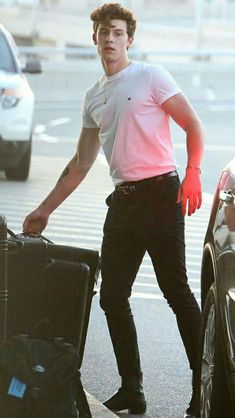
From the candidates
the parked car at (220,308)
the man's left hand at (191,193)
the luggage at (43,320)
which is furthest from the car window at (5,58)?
the parked car at (220,308)

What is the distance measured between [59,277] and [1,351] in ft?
1.70

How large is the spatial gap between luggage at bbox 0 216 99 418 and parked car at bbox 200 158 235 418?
1.64 ft

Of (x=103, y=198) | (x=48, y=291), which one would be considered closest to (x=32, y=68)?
(x=103, y=198)

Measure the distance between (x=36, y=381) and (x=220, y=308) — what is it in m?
0.75

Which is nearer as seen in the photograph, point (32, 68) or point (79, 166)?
point (79, 166)

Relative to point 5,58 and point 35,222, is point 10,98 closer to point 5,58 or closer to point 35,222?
point 5,58

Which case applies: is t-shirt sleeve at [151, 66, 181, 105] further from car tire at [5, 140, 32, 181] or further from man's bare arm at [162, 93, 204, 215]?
car tire at [5, 140, 32, 181]

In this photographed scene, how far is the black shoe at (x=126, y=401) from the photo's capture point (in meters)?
7.22

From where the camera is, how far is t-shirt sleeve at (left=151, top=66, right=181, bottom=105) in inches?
270

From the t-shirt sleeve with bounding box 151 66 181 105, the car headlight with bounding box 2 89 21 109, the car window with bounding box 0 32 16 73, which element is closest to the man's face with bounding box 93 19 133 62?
the t-shirt sleeve with bounding box 151 66 181 105

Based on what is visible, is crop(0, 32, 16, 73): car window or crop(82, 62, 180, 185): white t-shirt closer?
crop(82, 62, 180, 185): white t-shirt

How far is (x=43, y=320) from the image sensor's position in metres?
6.29

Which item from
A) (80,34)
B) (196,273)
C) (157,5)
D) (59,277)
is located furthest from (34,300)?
(157,5)

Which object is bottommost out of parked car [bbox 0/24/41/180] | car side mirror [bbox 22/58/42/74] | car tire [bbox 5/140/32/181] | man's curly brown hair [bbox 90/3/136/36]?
car tire [bbox 5/140/32/181]
